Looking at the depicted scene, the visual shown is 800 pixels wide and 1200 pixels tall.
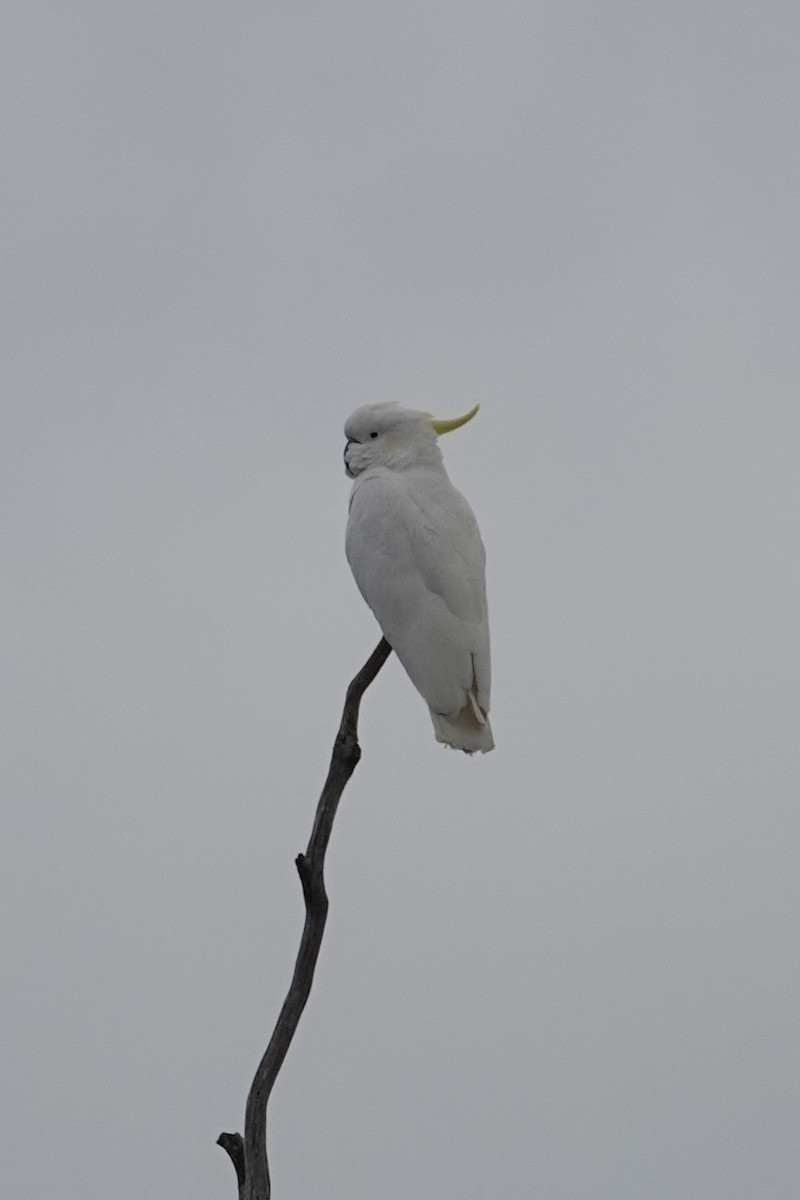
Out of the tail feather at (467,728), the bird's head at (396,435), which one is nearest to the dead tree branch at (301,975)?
the tail feather at (467,728)

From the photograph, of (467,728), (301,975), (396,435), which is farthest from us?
(396,435)

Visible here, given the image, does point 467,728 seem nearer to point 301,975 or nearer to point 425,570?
point 425,570

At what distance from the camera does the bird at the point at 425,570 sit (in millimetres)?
3133

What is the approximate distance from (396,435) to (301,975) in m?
1.50

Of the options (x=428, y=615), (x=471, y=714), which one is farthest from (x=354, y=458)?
(x=471, y=714)

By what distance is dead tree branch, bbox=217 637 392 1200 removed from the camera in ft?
9.49

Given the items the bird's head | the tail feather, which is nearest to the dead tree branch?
the tail feather

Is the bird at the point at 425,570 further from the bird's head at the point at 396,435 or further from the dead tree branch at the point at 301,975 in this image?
the dead tree branch at the point at 301,975

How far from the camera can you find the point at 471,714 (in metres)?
3.17

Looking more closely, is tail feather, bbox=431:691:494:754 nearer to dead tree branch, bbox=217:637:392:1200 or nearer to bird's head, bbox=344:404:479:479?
dead tree branch, bbox=217:637:392:1200

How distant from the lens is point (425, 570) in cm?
319

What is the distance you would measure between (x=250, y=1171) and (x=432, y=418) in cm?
205

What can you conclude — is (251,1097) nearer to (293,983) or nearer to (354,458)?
(293,983)

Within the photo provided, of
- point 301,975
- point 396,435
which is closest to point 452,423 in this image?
point 396,435
